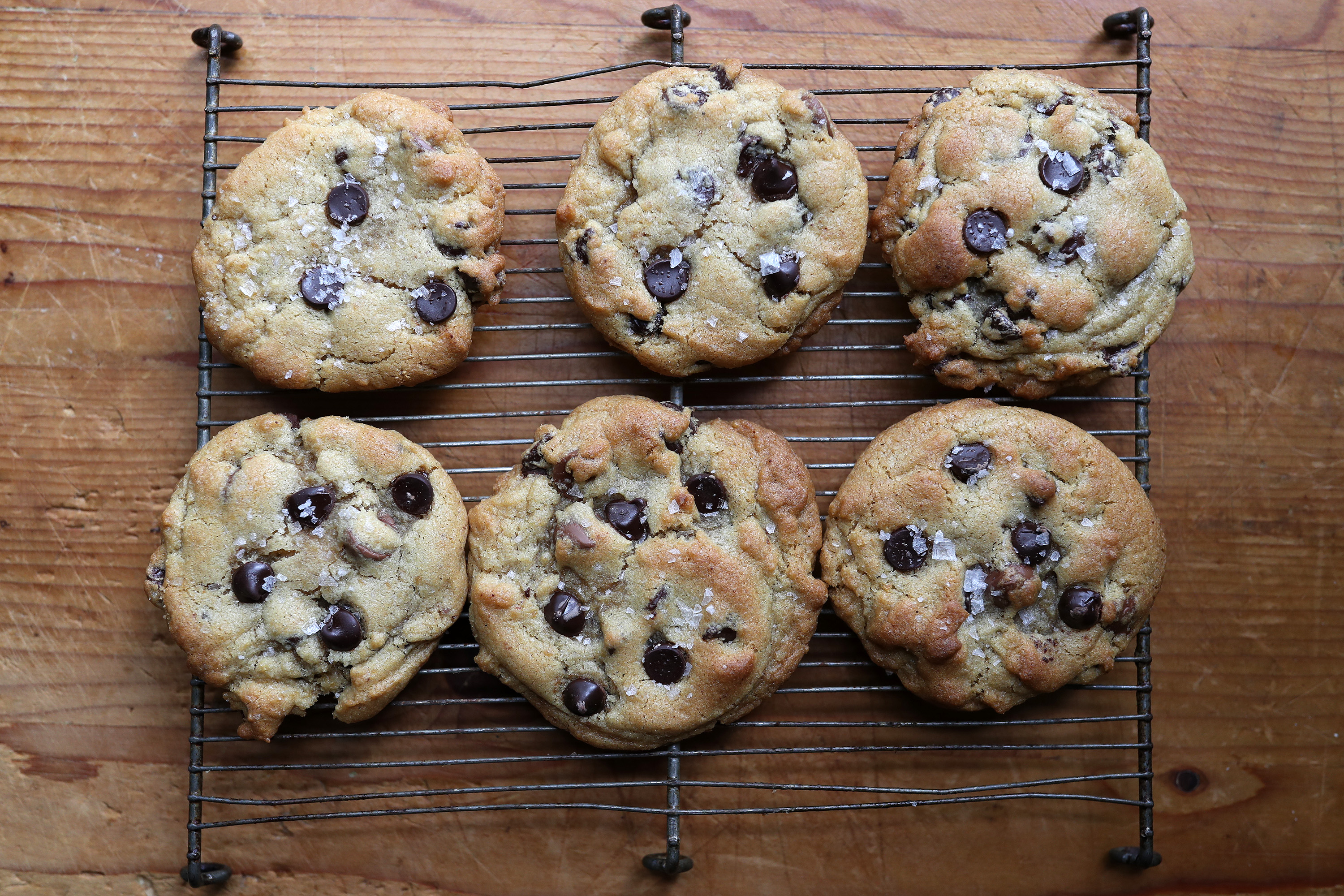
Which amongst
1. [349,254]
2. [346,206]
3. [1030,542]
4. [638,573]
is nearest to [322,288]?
[349,254]

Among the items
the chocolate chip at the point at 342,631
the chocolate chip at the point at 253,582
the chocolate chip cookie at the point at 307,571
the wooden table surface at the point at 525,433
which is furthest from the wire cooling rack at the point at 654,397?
the chocolate chip at the point at 253,582

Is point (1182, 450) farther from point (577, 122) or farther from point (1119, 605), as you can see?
point (577, 122)

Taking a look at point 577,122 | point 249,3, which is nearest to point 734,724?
point 577,122

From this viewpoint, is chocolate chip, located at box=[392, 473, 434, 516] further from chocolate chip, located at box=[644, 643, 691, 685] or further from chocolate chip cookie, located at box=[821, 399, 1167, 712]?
chocolate chip cookie, located at box=[821, 399, 1167, 712]

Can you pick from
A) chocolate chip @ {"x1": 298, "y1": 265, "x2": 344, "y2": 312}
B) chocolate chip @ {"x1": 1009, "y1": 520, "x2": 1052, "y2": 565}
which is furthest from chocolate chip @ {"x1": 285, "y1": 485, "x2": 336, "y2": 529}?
chocolate chip @ {"x1": 1009, "y1": 520, "x2": 1052, "y2": 565}

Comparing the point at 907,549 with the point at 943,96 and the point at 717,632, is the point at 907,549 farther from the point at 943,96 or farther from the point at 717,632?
the point at 943,96

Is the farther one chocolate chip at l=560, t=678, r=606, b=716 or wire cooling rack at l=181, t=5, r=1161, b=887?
wire cooling rack at l=181, t=5, r=1161, b=887

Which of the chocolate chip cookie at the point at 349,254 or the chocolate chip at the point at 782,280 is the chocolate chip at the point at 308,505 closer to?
the chocolate chip cookie at the point at 349,254

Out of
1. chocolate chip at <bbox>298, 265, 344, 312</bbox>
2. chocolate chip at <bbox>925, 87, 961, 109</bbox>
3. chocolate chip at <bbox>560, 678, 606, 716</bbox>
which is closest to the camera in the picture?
chocolate chip at <bbox>560, 678, 606, 716</bbox>
